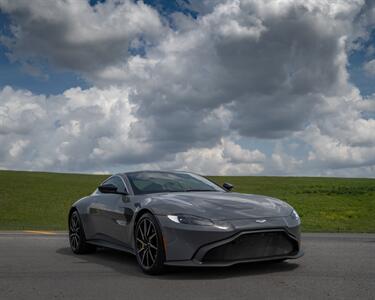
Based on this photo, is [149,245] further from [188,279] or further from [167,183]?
[167,183]

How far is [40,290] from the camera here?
6.23m

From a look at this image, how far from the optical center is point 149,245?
23.7ft

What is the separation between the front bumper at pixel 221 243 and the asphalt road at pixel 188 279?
8.5 inches

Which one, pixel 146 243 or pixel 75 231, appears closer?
pixel 146 243

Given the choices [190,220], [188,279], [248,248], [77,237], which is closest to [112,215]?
[77,237]

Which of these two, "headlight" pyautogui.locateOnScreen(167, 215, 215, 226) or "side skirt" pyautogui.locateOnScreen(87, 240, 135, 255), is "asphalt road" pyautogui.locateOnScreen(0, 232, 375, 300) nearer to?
"side skirt" pyautogui.locateOnScreen(87, 240, 135, 255)

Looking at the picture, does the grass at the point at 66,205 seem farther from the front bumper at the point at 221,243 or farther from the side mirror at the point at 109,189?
the front bumper at the point at 221,243

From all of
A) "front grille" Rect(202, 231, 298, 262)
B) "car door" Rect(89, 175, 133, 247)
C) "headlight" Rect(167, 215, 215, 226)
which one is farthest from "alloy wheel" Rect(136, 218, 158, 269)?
"front grille" Rect(202, 231, 298, 262)

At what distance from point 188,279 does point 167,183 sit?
6.75 ft

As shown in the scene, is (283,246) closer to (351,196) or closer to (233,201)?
(233,201)

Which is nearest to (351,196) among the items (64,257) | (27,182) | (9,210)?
(9,210)

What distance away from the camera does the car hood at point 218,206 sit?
22.6 feet

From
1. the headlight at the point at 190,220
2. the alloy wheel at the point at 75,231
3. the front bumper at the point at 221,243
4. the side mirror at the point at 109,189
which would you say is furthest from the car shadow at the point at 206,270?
the alloy wheel at the point at 75,231

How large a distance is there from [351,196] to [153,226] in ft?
105
